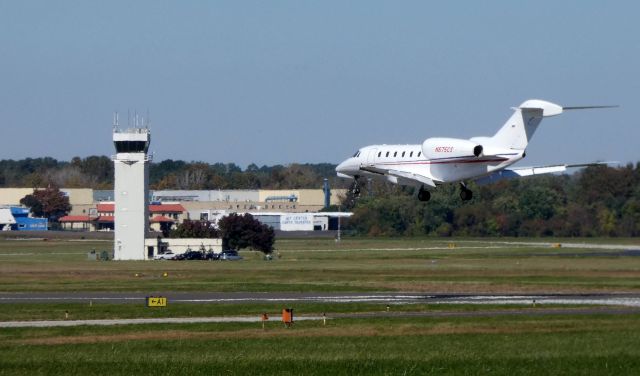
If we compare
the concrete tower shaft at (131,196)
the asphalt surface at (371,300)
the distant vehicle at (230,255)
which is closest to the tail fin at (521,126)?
the asphalt surface at (371,300)

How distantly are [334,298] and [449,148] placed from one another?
11806mm

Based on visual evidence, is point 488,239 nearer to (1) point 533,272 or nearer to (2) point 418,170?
(1) point 533,272

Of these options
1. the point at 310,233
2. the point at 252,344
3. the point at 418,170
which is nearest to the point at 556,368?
the point at 252,344

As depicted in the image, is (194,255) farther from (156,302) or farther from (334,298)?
(156,302)

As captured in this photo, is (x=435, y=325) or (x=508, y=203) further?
(x=508, y=203)

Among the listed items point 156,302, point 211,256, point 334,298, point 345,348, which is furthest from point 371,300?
point 211,256

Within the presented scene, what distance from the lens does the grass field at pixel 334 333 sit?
4353 cm

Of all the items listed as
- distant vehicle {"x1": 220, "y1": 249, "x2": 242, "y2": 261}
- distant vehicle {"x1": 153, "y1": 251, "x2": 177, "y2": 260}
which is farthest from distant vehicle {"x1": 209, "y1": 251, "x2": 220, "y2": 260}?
distant vehicle {"x1": 153, "y1": 251, "x2": 177, "y2": 260}

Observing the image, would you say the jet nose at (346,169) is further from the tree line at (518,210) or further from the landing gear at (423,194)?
the tree line at (518,210)

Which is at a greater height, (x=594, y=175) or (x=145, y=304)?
(x=594, y=175)

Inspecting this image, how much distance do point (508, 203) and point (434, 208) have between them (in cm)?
971

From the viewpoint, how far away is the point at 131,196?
134 m

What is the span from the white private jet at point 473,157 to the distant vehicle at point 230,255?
6038 centimetres

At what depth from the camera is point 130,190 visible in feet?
441
